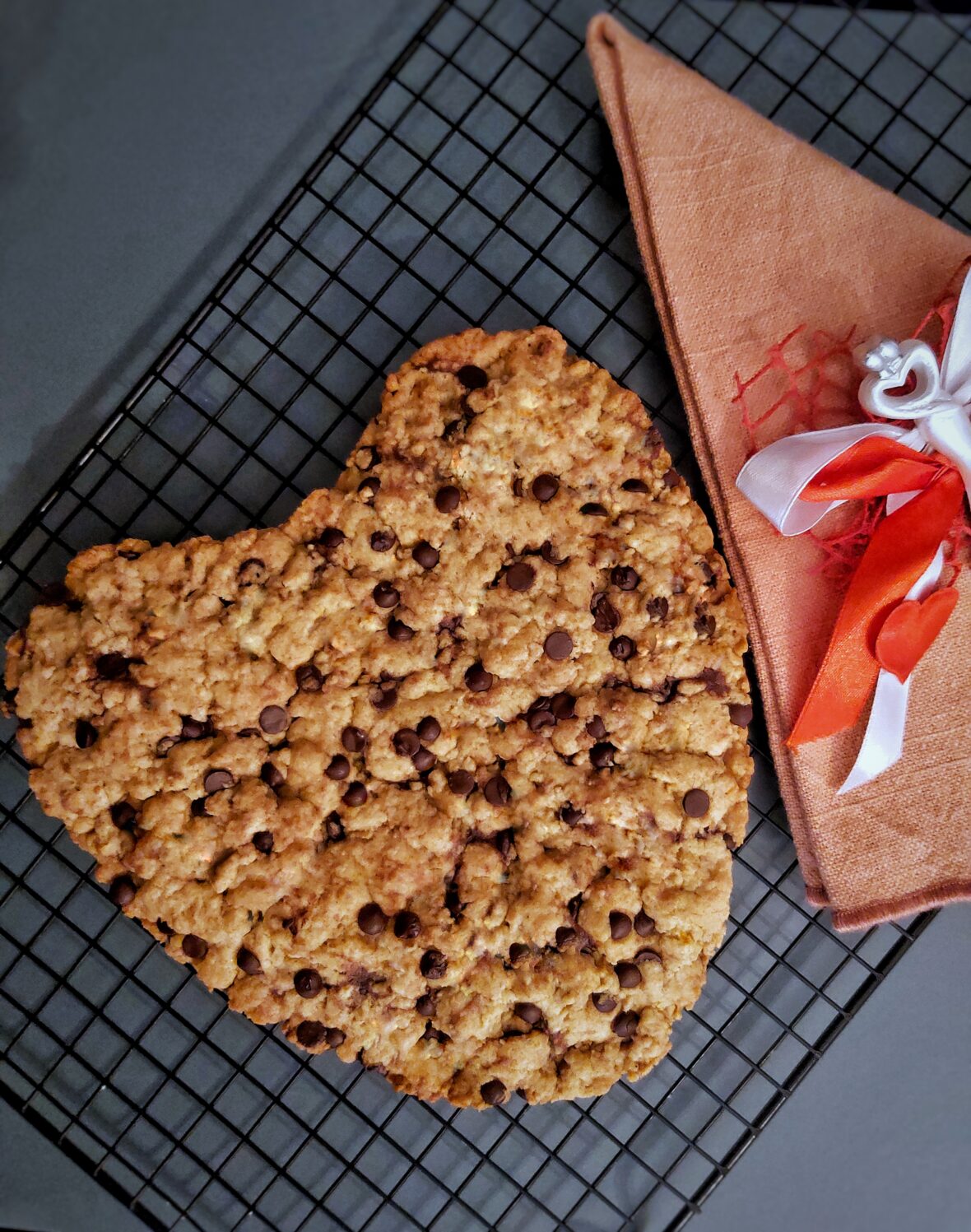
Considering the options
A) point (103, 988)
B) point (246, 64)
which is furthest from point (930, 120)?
point (103, 988)

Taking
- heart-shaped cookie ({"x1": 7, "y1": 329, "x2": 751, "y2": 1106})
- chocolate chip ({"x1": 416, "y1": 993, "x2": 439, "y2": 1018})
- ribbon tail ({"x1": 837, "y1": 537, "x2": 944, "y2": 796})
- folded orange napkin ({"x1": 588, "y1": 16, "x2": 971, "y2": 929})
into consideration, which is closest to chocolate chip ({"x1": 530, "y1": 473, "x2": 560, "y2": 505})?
heart-shaped cookie ({"x1": 7, "y1": 329, "x2": 751, "y2": 1106})

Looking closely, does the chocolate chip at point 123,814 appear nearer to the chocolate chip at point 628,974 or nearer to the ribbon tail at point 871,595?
the chocolate chip at point 628,974

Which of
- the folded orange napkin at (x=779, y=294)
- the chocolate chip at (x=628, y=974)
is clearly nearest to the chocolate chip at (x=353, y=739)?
the chocolate chip at (x=628, y=974)

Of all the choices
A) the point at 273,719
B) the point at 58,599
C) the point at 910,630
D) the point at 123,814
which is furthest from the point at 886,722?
the point at 58,599

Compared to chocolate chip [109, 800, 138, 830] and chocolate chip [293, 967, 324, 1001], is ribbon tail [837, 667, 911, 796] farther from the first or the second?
chocolate chip [109, 800, 138, 830]

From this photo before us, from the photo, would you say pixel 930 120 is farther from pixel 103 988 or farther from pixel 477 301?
pixel 103 988
